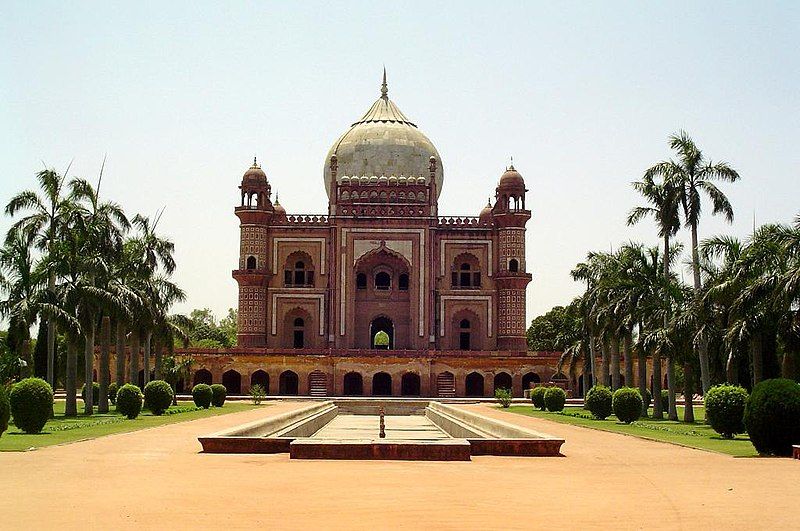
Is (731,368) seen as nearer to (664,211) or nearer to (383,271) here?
(664,211)

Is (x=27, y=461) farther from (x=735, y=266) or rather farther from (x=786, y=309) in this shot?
(x=735, y=266)

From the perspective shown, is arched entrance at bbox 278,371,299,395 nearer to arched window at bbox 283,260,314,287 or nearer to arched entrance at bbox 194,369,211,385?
arched entrance at bbox 194,369,211,385

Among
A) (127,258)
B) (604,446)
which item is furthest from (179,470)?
(127,258)

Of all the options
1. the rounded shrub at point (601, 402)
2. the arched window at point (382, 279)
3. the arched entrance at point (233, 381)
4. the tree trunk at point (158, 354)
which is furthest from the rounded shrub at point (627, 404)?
the arched window at point (382, 279)

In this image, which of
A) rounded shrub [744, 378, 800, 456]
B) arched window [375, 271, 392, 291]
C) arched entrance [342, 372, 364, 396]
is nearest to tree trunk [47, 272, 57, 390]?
rounded shrub [744, 378, 800, 456]

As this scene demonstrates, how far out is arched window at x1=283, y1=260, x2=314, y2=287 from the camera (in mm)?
55656

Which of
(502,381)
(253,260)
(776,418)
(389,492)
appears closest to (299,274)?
(253,260)

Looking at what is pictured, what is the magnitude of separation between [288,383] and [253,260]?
7.42 metres

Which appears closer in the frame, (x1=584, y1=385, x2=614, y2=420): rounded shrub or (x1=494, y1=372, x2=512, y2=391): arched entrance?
(x1=584, y1=385, x2=614, y2=420): rounded shrub

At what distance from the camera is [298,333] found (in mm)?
54969

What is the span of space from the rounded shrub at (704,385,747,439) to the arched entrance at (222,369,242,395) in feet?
107

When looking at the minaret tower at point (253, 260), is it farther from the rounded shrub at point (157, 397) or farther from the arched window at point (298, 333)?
the rounded shrub at point (157, 397)

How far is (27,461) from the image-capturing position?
1386 centimetres

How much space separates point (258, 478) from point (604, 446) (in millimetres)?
8192
